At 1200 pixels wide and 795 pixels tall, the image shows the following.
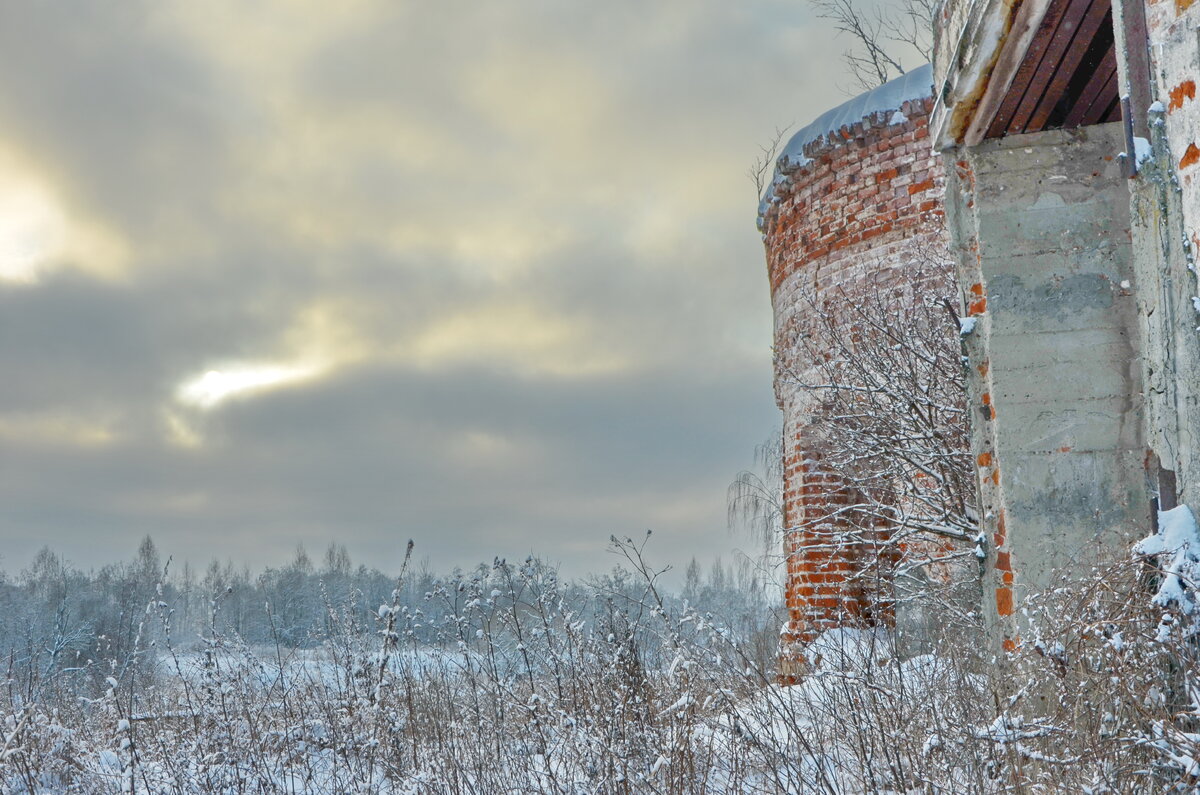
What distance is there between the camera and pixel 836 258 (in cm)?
754

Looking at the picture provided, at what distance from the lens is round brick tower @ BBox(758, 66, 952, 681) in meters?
7.14

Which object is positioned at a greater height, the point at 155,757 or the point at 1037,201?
the point at 1037,201

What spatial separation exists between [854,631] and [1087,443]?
337 cm

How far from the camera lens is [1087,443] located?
13.2 feet

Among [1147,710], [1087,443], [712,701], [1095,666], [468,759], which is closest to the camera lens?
[1147,710]

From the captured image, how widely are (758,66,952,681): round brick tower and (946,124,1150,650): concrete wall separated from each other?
259 cm

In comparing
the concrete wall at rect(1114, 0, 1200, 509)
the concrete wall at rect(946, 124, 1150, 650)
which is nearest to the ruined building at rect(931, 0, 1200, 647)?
the concrete wall at rect(946, 124, 1150, 650)

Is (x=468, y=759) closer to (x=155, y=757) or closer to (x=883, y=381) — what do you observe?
(x=155, y=757)

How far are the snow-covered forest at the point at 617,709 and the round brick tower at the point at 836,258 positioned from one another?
0.88 metres

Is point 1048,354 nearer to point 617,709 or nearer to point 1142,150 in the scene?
point 1142,150

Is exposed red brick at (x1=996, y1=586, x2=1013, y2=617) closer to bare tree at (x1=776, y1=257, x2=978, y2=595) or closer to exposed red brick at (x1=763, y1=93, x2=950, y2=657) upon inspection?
bare tree at (x1=776, y1=257, x2=978, y2=595)

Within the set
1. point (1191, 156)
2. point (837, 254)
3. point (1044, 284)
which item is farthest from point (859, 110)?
point (1191, 156)

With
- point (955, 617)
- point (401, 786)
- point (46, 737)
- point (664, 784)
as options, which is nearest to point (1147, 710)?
point (664, 784)

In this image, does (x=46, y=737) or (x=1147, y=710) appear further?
(x=46, y=737)
